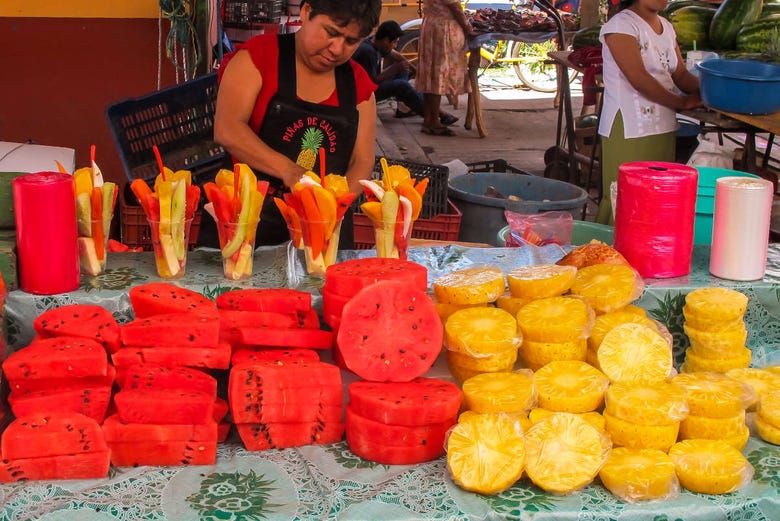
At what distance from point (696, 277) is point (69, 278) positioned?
1.83 m

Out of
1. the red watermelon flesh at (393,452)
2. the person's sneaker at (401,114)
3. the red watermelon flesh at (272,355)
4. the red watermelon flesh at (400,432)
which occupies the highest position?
the red watermelon flesh at (272,355)

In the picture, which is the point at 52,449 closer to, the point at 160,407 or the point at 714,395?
the point at 160,407

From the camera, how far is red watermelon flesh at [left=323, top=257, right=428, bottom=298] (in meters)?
2.33

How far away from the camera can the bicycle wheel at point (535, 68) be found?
1303 cm

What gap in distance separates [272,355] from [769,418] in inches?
50.0

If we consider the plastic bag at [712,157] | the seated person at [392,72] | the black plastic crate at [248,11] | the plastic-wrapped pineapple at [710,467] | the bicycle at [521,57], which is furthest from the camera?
the bicycle at [521,57]

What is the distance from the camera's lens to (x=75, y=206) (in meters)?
2.45

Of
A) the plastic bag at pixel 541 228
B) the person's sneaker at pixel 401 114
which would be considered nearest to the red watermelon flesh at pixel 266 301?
the plastic bag at pixel 541 228

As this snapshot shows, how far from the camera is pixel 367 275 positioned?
2.34 meters

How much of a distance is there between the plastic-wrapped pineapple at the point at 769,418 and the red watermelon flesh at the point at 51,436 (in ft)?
5.33

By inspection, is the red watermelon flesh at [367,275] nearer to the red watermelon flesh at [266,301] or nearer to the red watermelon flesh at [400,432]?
the red watermelon flesh at [266,301]

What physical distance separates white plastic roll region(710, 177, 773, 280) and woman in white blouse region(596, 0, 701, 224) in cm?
202

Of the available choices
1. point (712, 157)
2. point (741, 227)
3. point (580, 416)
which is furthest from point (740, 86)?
point (580, 416)

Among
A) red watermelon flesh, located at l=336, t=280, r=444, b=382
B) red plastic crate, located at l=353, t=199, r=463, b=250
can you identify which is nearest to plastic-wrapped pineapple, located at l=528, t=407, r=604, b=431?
red watermelon flesh, located at l=336, t=280, r=444, b=382
